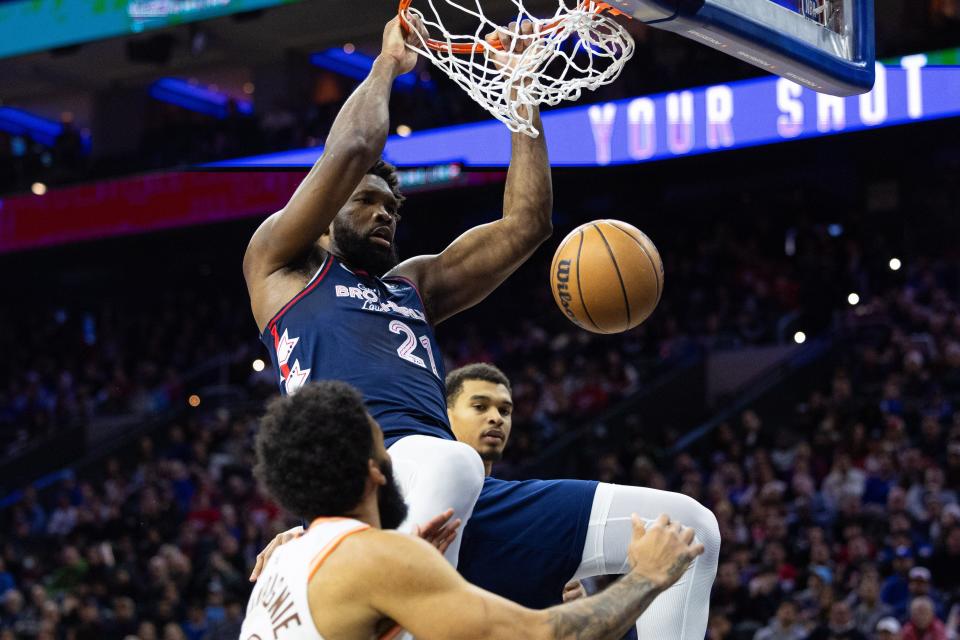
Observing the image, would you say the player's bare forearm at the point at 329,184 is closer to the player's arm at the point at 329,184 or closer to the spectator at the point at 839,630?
the player's arm at the point at 329,184

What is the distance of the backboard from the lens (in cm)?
381

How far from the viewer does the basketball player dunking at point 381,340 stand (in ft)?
12.4

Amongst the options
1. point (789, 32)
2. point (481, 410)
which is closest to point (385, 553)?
point (481, 410)

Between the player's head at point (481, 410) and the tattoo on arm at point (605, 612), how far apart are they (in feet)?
5.56

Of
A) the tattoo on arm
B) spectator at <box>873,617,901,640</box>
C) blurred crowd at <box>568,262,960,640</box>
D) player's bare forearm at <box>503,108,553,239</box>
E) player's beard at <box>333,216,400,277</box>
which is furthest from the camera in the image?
blurred crowd at <box>568,262,960,640</box>

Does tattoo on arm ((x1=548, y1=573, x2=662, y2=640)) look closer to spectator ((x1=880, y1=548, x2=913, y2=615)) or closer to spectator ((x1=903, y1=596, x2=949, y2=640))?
spectator ((x1=903, y1=596, x2=949, y2=640))

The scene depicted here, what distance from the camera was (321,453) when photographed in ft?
9.89

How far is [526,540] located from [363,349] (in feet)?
2.52

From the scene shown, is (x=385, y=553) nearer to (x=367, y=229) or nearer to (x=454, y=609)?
(x=454, y=609)

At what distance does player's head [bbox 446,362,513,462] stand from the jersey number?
2.35ft

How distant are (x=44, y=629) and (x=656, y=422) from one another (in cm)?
705

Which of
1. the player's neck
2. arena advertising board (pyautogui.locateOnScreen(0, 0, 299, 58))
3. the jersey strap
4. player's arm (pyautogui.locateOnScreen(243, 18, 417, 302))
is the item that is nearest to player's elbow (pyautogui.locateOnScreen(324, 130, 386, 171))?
player's arm (pyautogui.locateOnScreen(243, 18, 417, 302))

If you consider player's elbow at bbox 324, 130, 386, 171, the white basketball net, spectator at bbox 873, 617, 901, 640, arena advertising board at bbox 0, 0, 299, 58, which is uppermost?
arena advertising board at bbox 0, 0, 299, 58

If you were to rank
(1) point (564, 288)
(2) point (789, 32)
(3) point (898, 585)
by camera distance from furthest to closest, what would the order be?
(3) point (898, 585)
(1) point (564, 288)
(2) point (789, 32)
